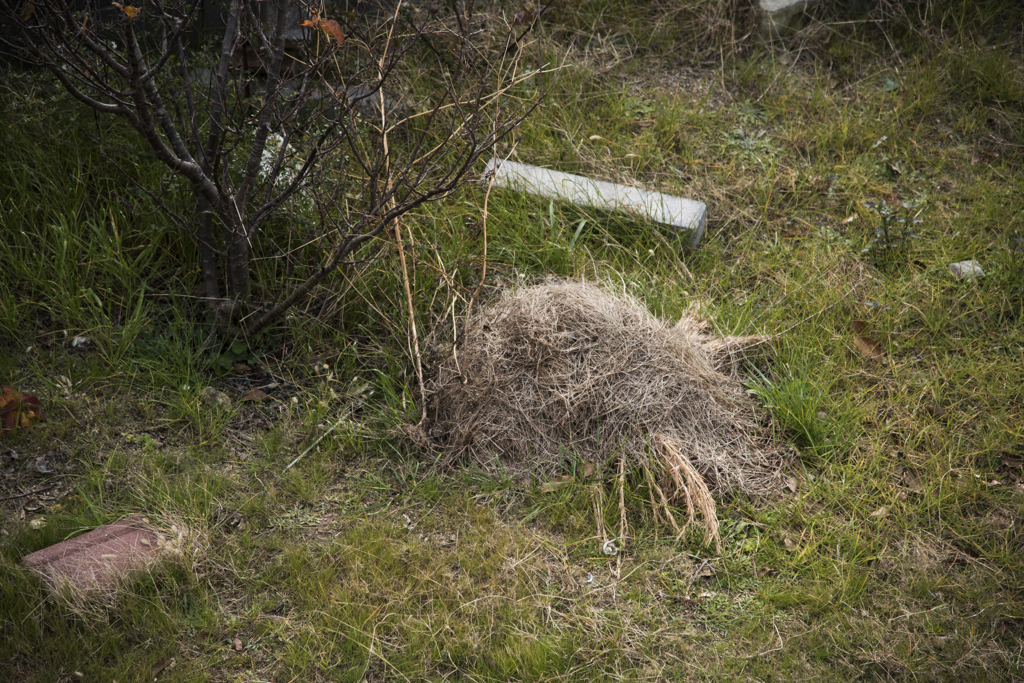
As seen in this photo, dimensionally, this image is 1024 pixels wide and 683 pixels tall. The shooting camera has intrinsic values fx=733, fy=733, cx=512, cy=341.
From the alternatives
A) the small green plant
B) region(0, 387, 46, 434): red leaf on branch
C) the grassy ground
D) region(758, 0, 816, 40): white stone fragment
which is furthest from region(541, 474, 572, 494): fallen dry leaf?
region(758, 0, 816, 40): white stone fragment

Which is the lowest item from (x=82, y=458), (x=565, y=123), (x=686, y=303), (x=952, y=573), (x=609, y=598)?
(x=952, y=573)

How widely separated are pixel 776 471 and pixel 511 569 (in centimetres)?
Result: 120

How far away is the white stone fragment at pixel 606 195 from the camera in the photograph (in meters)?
3.92

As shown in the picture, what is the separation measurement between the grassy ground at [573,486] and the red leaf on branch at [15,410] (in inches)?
2.3

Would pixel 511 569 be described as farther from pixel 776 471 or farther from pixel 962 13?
pixel 962 13

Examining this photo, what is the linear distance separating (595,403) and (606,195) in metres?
1.49

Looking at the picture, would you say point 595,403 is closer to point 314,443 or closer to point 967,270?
point 314,443

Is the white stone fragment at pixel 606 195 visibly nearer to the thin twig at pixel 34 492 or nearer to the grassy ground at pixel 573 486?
the grassy ground at pixel 573 486

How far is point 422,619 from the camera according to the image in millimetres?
2490

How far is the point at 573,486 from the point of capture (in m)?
2.94

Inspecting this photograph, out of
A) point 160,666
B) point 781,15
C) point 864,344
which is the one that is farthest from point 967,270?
point 160,666

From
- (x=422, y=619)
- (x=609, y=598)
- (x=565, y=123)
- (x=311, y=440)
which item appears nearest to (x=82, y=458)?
(x=311, y=440)

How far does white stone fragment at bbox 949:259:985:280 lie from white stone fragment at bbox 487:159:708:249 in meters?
1.29

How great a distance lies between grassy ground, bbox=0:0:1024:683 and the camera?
243cm
